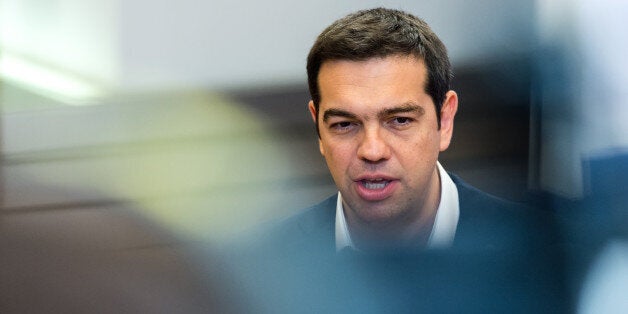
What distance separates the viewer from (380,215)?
4.52ft

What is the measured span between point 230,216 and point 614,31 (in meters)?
0.80

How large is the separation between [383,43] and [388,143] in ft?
0.55

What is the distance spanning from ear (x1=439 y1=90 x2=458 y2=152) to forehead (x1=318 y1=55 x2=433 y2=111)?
0.05 meters

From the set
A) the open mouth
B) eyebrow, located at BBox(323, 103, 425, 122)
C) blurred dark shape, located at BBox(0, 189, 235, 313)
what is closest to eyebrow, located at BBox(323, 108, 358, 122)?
eyebrow, located at BBox(323, 103, 425, 122)

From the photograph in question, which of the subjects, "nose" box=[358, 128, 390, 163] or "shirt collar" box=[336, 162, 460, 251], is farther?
"shirt collar" box=[336, 162, 460, 251]

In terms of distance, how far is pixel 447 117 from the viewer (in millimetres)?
1364

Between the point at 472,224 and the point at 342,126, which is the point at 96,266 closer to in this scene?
→ the point at 342,126

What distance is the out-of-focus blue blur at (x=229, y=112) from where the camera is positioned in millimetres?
1433

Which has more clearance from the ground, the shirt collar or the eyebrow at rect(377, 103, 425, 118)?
the eyebrow at rect(377, 103, 425, 118)

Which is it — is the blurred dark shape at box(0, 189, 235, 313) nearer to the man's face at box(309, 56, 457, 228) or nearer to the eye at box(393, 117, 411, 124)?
the man's face at box(309, 56, 457, 228)

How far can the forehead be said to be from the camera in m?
1.29

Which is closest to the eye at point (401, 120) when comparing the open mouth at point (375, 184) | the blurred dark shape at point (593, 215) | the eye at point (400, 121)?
the eye at point (400, 121)

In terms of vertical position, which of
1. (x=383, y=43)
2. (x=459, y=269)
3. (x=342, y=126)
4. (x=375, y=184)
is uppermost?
(x=383, y=43)

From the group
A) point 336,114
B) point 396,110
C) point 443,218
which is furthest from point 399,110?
point 443,218
